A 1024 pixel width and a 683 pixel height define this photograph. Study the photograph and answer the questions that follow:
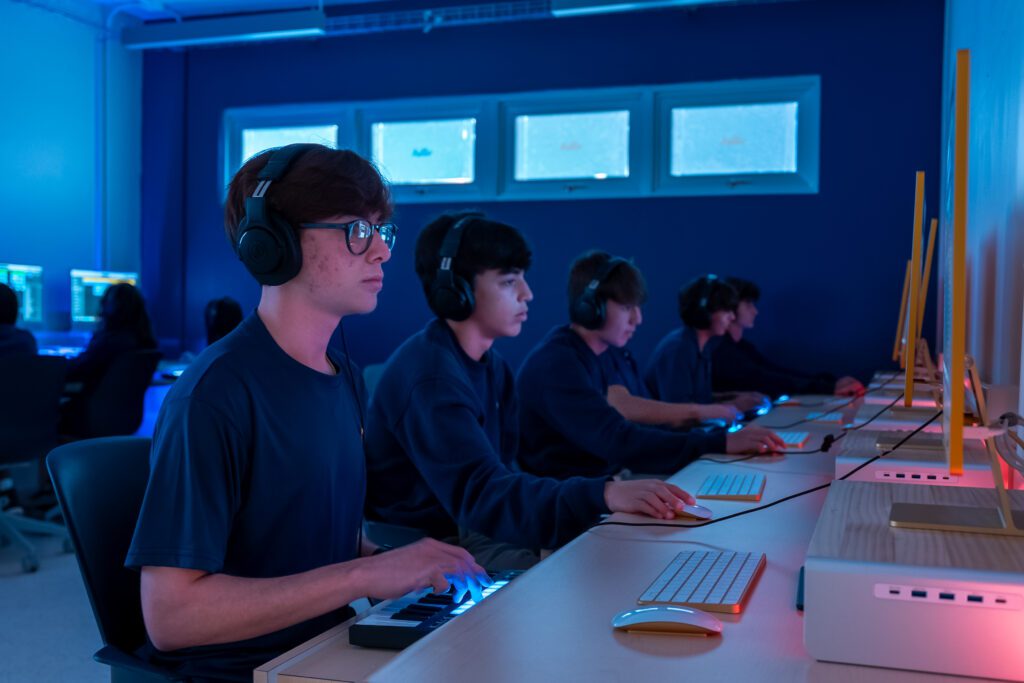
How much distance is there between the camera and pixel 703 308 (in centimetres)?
444

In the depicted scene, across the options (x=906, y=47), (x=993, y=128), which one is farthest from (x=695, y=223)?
(x=993, y=128)

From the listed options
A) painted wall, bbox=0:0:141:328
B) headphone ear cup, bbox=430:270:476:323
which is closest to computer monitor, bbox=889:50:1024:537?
headphone ear cup, bbox=430:270:476:323

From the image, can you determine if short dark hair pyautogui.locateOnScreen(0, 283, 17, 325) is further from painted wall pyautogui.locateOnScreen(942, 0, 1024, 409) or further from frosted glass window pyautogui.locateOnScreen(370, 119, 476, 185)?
painted wall pyautogui.locateOnScreen(942, 0, 1024, 409)

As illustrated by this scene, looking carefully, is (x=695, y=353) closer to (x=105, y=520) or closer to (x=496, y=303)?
(x=496, y=303)

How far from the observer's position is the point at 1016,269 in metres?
1.87

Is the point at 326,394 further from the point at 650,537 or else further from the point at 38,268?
the point at 38,268

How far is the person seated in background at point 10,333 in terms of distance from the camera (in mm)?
4016

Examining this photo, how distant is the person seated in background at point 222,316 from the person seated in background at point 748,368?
106 inches

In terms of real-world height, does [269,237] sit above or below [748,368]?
above

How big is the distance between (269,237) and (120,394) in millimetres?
3456

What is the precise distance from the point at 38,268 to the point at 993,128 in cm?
495

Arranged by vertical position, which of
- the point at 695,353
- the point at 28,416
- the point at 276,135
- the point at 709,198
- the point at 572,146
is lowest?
the point at 28,416

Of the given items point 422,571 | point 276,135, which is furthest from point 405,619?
point 276,135

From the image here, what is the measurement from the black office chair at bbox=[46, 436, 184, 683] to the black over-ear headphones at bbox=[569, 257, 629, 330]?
5.62ft
